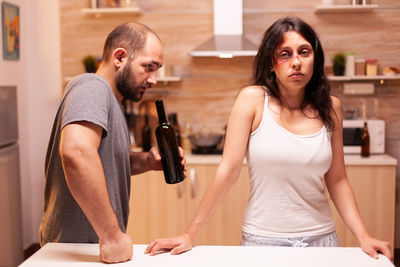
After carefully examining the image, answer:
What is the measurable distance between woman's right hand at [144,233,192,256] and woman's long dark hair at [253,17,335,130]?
2.09 ft

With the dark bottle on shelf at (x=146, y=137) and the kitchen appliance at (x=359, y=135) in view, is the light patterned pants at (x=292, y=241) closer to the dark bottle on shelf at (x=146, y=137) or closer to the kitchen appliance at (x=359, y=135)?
the kitchen appliance at (x=359, y=135)

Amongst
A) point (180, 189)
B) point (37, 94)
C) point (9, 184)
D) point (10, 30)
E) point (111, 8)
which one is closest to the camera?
point (9, 184)

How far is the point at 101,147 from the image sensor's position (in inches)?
57.7

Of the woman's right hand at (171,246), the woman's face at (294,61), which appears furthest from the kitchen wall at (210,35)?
the woman's right hand at (171,246)

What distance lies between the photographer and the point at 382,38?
3.78 m

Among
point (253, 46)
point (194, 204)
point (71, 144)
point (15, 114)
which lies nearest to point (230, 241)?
point (194, 204)

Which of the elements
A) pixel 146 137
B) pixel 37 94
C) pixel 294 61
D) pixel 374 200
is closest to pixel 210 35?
pixel 146 137

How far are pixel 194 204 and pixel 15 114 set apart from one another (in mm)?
1449

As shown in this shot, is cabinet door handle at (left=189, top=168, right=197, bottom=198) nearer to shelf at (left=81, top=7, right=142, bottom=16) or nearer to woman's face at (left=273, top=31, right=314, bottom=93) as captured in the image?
shelf at (left=81, top=7, right=142, bottom=16)

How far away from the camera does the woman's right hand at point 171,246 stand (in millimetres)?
1365

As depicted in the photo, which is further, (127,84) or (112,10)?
(112,10)

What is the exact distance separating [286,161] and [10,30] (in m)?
2.74

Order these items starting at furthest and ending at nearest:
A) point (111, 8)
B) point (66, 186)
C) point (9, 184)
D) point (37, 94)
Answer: point (37, 94) < point (111, 8) < point (9, 184) < point (66, 186)

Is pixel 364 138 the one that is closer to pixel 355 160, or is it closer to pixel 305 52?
pixel 355 160
